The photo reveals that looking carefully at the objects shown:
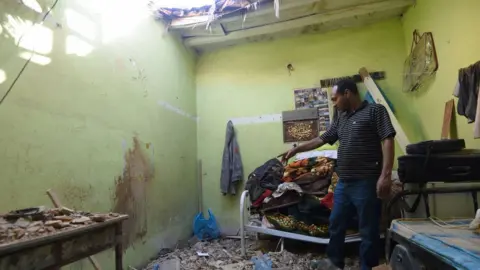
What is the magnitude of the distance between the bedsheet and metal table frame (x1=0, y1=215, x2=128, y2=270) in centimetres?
143

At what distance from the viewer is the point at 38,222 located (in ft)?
3.82

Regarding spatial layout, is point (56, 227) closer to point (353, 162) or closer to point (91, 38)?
point (91, 38)

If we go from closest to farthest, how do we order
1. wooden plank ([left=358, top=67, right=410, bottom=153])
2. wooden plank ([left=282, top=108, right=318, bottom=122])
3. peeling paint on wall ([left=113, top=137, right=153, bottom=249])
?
peeling paint on wall ([left=113, top=137, right=153, bottom=249]) < wooden plank ([left=358, top=67, right=410, bottom=153]) < wooden plank ([left=282, top=108, right=318, bottom=122])

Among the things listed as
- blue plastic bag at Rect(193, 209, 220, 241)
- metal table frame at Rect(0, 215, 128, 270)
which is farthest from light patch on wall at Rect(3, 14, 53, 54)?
blue plastic bag at Rect(193, 209, 220, 241)

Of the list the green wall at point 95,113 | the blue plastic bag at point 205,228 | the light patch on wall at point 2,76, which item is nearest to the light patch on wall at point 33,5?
the green wall at point 95,113

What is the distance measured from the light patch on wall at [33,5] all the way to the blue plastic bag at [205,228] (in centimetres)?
268

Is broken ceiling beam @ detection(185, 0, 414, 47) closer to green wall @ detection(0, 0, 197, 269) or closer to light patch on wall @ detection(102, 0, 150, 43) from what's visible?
green wall @ detection(0, 0, 197, 269)

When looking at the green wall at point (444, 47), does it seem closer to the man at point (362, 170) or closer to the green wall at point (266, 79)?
the green wall at point (266, 79)

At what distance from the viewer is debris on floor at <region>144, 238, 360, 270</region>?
243 cm

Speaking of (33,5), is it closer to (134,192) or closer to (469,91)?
(134,192)

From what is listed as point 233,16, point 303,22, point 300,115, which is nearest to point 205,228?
point 300,115

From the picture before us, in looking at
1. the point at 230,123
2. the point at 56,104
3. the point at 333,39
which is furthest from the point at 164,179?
the point at 333,39

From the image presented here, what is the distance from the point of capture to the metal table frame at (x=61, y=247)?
3.07 ft

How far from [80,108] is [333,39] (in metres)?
3.09
